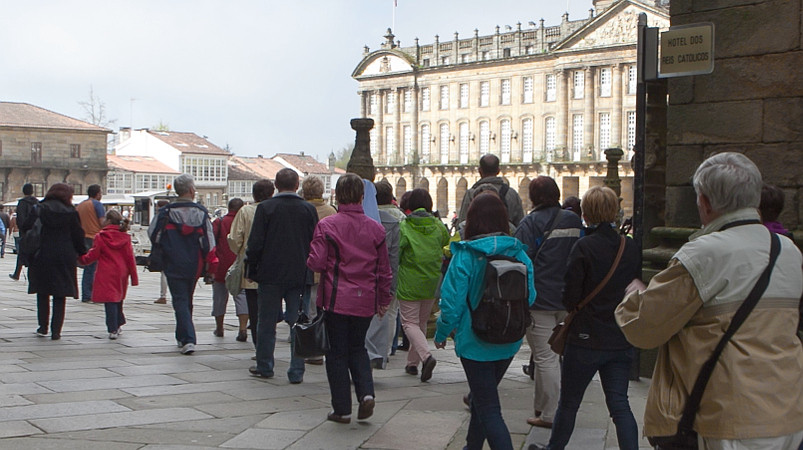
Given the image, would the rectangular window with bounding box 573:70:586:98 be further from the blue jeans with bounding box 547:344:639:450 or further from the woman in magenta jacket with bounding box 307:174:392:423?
the blue jeans with bounding box 547:344:639:450

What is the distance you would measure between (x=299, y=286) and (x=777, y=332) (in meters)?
4.96

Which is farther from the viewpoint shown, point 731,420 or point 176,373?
point 176,373

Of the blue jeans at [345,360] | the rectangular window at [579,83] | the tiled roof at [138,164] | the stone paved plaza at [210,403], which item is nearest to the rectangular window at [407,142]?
the rectangular window at [579,83]

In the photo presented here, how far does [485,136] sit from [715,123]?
72540mm

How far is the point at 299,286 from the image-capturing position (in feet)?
24.9

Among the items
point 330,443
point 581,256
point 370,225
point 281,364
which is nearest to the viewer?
point 581,256

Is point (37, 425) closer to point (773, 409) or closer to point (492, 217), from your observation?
point (492, 217)

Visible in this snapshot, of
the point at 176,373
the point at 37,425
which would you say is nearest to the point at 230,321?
the point at 176,373

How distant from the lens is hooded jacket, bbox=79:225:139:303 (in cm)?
998

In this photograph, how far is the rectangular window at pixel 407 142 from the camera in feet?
277

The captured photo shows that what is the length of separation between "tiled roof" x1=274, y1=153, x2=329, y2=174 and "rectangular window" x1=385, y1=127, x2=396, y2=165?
75.7 feet

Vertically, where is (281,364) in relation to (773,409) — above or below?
below

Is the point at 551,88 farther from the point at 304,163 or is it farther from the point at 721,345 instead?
the point at 721,345

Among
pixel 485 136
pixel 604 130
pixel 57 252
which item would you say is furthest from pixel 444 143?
pixel 57 252
